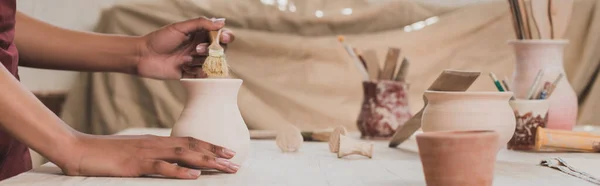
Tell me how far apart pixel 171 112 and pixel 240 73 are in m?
0.25

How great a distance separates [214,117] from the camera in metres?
0.87

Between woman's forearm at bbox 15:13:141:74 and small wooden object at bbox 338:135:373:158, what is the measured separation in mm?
481

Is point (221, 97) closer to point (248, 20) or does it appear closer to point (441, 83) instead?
point (441, 83)

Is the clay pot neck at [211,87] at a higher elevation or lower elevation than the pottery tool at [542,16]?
lower

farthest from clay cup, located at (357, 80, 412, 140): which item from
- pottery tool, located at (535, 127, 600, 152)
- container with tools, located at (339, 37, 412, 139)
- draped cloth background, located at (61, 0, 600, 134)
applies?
draped cloth background, located at (61, 0, 600, 134)

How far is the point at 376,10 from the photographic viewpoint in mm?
2479

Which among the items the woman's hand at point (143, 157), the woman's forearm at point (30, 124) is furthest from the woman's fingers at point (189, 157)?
the woman's forearm at point (30, 124)

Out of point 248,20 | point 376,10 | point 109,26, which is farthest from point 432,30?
point 109,26

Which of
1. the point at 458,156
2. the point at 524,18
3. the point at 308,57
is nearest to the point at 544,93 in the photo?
the point at 524,18

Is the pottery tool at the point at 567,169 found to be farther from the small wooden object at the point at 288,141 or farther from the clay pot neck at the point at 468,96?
the small wooden object at the point at 288,141

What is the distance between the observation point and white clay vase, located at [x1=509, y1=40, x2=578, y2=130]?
4.24 ft

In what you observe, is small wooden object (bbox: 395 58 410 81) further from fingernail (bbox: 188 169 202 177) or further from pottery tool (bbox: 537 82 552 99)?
fingernail (bbox: 188 169 202 177)

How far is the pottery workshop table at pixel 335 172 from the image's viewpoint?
79 cm

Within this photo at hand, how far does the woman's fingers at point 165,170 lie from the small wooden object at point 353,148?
0.30 m
